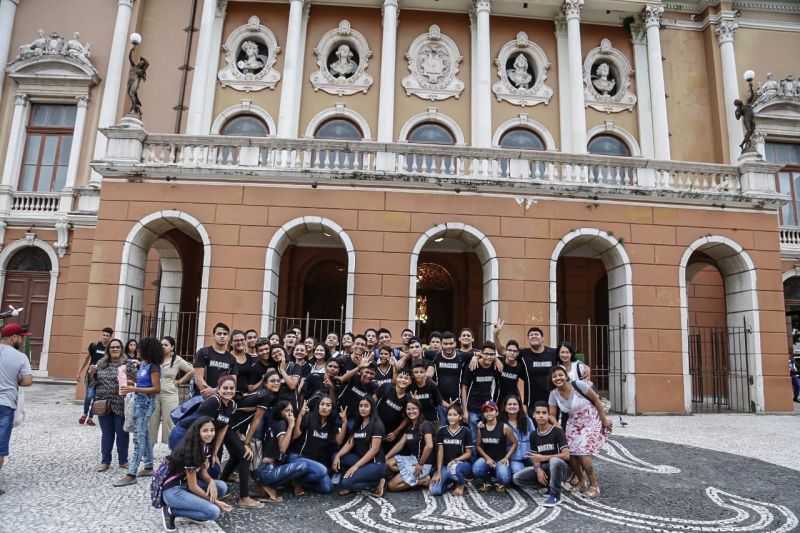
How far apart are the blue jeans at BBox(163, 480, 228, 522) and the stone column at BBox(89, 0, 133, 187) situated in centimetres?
1678

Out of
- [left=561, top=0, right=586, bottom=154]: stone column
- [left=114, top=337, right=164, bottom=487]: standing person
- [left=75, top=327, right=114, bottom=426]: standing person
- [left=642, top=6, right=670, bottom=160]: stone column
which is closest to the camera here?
[left=114, top=337, right=164, bottom=487]: standing person

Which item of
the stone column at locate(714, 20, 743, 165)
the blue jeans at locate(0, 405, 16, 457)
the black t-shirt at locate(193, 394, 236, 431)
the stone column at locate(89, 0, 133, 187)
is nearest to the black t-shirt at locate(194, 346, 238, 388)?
the black t-shirt at locate(193, 394, 236, 431)

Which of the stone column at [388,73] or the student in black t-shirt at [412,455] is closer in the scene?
the student in black t-shirt at [412,455]

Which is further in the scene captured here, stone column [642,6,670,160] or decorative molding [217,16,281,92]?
Answer: decorative molding [217,16,281,92]

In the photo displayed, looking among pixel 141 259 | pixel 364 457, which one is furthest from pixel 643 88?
pixel 364 457

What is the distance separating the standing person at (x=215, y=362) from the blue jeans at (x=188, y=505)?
1.69m

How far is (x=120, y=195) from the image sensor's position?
1309cm

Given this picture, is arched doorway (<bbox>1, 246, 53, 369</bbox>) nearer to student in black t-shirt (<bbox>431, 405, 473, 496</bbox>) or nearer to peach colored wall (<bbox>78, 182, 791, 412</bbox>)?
peach colored wall (<bbox>78, 182, 791, 412</bbox>)

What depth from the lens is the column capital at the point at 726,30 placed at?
1991cm

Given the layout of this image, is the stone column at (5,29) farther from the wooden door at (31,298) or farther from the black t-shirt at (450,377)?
the black t-shirt at (450,377)

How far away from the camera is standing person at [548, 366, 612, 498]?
612 centimetres

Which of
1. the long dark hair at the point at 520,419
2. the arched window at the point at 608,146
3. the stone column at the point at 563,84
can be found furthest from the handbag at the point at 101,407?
the arched window at the point at 608,146

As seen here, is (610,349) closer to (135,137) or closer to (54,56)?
(135,137)

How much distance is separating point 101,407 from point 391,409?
3.56 metres
